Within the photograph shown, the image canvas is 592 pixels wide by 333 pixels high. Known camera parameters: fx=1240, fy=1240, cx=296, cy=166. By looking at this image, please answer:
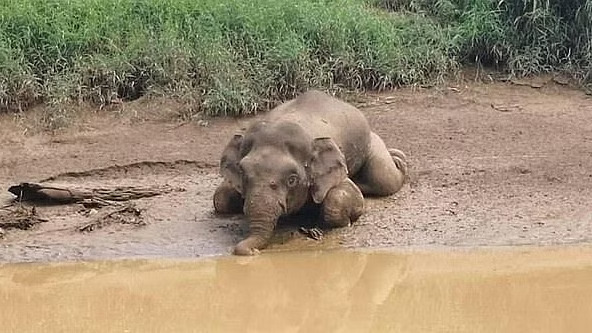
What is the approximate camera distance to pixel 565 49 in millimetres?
12141

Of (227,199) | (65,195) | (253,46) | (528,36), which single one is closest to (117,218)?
(65,195)

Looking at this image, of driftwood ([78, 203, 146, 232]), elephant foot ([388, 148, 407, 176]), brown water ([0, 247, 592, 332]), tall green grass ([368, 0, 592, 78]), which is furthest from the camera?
tall green grass ([368, 0, 592, 78])

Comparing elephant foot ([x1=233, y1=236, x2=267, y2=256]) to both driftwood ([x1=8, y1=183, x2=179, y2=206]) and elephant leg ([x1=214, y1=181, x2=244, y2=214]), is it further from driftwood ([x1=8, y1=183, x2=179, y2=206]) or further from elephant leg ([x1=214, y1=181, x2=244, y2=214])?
driftwood ([x1=8, y1=183, x2=179, y2=206])

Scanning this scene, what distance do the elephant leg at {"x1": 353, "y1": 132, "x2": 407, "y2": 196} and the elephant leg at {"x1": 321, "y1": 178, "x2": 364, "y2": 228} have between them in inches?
22.5

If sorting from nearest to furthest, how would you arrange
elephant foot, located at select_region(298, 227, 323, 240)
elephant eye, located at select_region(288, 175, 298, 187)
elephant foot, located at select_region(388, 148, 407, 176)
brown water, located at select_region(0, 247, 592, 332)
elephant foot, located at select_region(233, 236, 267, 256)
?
brown water, located at select_region(0, 247, 592, 332)
elephant foot, located at select_region(233, 236, 267, 256)
elephant eye, located at select_region(288, 175, 298, 187)
elephant foot, located at select_region(298, 227, 323, 240)
elephant foot, located at select_region(388, 148, 407, 176)

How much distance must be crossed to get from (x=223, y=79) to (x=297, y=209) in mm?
3300

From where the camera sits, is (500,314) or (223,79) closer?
(500,314)

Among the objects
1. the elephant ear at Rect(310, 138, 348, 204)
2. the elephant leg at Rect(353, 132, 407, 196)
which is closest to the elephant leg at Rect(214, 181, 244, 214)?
the elephant ear at Rect(310, 138, 348, 204)

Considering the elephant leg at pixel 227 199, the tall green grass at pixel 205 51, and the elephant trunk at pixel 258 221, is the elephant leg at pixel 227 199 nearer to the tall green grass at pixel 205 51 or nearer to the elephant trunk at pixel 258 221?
the elephant trunk at pixel 258 221

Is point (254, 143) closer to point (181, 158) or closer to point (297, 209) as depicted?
point (297, 209)

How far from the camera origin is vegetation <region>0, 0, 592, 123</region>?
36.3 ft

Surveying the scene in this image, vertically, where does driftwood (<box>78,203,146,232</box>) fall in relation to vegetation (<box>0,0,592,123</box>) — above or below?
below

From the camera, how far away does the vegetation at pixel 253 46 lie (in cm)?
1106

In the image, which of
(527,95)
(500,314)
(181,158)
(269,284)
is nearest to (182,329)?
(269,284)
